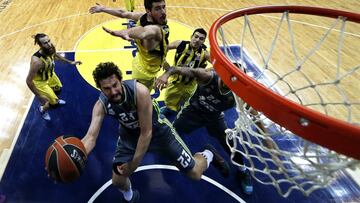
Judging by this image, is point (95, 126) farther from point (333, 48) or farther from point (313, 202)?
point (333, 48)

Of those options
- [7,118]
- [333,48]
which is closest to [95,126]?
[7,118]

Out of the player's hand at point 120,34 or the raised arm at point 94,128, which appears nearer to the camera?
the player's hand at point 120,34

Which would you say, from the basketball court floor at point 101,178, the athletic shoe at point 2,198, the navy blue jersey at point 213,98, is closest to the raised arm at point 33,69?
the basketball court floor at point 101,178

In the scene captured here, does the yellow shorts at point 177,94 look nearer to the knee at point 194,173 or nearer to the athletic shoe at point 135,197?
the knee at point 194,173

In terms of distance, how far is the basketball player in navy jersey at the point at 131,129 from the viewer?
2533 mm

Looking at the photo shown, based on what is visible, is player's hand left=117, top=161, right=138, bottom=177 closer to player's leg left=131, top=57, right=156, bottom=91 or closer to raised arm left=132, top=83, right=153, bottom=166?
raised arm left=132, top=83, right=153, bottom=166

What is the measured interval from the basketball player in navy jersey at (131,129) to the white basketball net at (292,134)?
0.57 metres

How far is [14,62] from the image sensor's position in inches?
227

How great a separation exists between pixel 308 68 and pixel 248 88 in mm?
4659

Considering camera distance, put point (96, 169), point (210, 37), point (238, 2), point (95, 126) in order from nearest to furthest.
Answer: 1. point (210, 37)
2. point (95, 126)
3. point (96, 169)
4. point (238, 2)

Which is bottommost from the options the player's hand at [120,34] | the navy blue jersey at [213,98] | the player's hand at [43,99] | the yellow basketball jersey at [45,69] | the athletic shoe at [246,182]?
the player's hand at [43,99]

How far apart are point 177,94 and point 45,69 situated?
6.38ft

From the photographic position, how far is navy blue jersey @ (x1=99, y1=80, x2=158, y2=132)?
105 inches

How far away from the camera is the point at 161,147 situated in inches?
122
